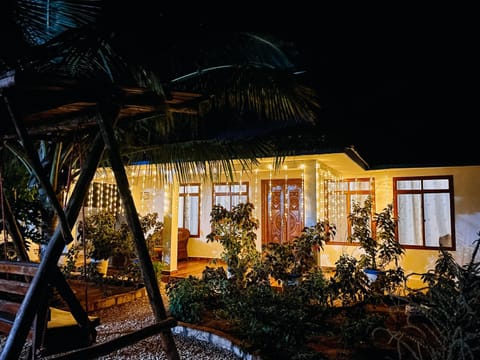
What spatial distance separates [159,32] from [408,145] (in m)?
6.12

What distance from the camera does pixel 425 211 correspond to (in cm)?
755

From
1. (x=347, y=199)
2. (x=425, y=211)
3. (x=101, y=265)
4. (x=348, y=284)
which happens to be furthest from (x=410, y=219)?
(x=101, y=265)

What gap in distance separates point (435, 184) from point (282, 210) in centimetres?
356

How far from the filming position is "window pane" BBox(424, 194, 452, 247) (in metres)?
7.30

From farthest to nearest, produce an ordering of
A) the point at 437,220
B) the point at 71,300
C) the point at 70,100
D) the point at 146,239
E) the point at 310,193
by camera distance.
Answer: the point at 437,220, the point at 146,239, the point at 310,193, the point at 71,300, the point at 70,100

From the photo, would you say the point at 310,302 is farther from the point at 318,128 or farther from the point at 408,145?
the point at 408,145

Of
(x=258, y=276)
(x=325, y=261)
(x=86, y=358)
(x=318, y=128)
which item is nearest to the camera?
(x=86, y=358)

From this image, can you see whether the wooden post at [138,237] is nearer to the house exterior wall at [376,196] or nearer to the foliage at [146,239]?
the foliage at [146,239]

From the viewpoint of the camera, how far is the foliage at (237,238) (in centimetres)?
516

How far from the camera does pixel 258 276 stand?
4.74 meters

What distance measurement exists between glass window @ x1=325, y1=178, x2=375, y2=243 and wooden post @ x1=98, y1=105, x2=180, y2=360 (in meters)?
6.09

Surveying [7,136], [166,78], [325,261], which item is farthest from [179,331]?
[325,261]

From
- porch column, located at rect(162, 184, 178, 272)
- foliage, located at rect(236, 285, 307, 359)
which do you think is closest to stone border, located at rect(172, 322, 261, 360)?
foliage, located at rect(236, 285, 307, 359)

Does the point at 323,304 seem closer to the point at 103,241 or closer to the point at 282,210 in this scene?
the point at 103,241
